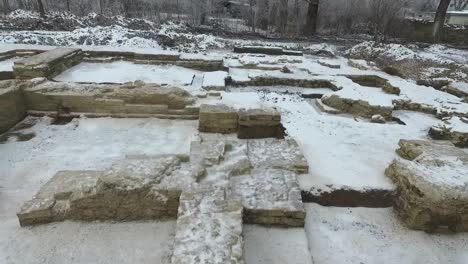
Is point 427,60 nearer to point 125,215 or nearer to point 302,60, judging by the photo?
point 302,60

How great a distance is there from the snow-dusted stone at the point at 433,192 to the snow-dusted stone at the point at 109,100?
298 cm

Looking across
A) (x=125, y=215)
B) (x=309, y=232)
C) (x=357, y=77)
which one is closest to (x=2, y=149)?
(x=125, y=215)

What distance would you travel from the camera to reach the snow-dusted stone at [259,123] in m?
4.30

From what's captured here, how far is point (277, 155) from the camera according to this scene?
3557 mm

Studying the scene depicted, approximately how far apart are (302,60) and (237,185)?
6771 millimetres

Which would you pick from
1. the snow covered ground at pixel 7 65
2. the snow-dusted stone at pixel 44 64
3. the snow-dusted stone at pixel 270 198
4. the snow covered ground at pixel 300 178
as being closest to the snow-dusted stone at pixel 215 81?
the snow covered ground at pixel 300 178

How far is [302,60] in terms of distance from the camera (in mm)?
8969

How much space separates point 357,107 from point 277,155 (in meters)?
2.64

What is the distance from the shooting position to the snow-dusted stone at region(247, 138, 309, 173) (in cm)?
339

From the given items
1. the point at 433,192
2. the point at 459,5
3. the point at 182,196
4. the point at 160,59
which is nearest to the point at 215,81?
the point at 160,59

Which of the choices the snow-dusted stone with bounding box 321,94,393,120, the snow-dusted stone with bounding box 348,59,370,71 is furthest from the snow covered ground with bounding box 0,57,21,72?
the snow-dusted stone with bounding box 348,59,370,71

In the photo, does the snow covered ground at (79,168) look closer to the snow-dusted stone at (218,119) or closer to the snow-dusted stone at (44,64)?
the snow-dusted stone at (218,119)

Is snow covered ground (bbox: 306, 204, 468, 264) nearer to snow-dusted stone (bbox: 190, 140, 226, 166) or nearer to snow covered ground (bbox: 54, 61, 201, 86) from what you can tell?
snow-dusted stone (bbox: 190, 140, 226, 166)

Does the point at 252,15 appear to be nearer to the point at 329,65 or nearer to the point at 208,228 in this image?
the point at 329,65
